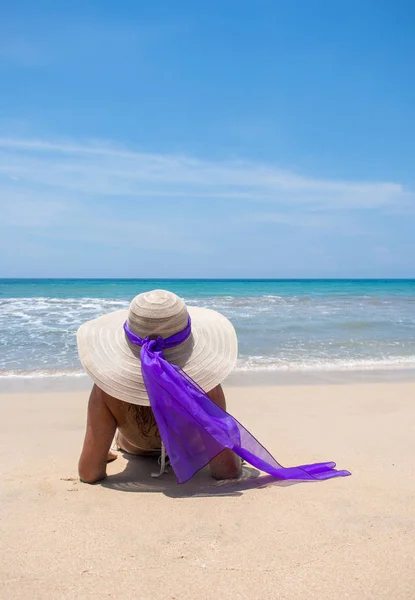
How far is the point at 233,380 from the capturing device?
6016mm

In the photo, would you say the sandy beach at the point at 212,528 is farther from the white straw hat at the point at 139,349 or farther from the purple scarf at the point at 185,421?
the white straw hat at the point at 139,349

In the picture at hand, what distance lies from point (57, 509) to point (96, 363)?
73cm

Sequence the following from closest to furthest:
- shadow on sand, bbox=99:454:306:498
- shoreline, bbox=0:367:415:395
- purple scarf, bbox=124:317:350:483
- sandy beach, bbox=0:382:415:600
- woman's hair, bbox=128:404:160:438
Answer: sandy beach, bbox=0:382:415:600 → purple scarf, bbox=124:317:350:483 → shadow on sand, bbox=99:454:306:498 → woman's hair, bbox=128:404:160:438 → shoreline, bbox=0:367:415:395

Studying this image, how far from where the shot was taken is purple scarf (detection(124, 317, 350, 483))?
8.54 ft

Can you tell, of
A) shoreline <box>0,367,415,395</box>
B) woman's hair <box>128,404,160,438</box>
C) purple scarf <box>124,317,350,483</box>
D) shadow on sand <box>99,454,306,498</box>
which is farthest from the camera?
shoreline <box>0,367,415,395</box>

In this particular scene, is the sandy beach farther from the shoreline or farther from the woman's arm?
the shoreline

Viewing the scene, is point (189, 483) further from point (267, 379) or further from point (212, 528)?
point (267, 379)

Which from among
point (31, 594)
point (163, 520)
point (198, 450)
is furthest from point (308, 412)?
point (31, 594)

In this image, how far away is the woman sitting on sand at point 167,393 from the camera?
2.62 metres

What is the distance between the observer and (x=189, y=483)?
9.41 feet

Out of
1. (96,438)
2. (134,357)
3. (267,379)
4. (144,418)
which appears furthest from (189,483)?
(267,379)

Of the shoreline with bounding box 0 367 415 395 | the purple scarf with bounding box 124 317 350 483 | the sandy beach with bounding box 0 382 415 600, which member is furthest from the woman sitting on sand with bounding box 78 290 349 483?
the shoreline with bounding box 0 367 415 395

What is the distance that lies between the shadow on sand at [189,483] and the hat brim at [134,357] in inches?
19.4

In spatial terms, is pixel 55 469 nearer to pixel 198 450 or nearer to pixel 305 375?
pixel 198 450
